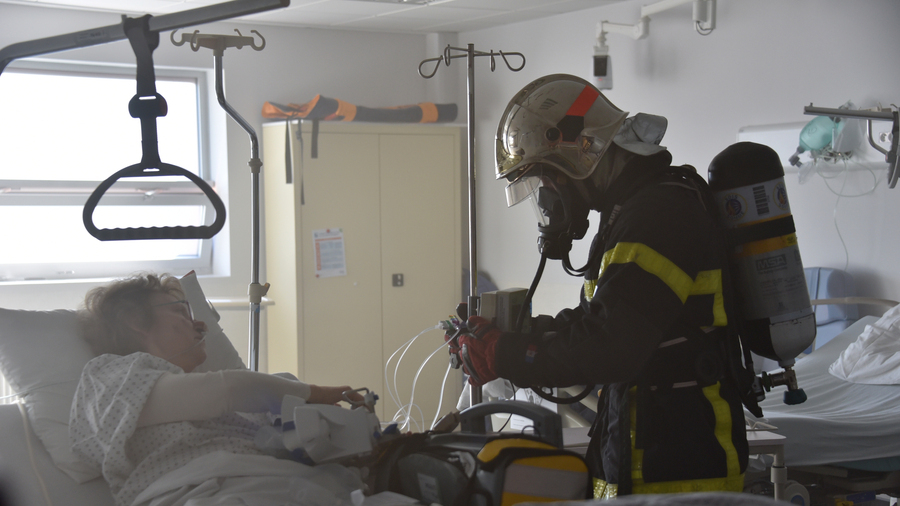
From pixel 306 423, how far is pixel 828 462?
5.63ft

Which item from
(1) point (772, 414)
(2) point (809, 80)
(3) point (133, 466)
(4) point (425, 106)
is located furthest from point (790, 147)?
(3) point (133, 466)

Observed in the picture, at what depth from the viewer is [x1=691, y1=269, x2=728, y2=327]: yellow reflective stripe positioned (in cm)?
149

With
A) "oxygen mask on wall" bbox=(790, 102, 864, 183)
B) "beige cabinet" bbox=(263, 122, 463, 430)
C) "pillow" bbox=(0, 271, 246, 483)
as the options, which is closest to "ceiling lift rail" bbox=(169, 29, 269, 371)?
"pillow" bbox=(0, 271, 246, 483)

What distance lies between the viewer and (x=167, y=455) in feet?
5.54

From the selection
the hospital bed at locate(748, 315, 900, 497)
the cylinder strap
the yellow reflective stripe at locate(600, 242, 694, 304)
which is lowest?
A: the hospital bed at locate(748, 315, 900, 497)

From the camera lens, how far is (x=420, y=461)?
1.46 meters

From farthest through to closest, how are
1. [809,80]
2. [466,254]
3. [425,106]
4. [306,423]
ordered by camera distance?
[466,254]
[425,106]
[809,80]
[306,423]

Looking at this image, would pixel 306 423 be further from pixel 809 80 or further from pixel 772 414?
pixel 809 80

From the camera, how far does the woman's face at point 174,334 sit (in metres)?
2.02

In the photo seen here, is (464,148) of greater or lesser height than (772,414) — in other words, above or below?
above

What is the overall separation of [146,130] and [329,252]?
10.4ft

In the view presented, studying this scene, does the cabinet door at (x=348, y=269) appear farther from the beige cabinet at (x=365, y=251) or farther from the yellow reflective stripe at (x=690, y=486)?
the yellow reflective stripe at (x=690, y=486)

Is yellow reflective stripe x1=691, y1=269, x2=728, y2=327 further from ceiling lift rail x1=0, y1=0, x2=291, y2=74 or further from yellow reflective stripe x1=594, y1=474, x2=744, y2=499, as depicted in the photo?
ceiling lift rail x1=0, y1=0, x2=291, y2=74

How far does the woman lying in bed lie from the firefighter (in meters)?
0.42
